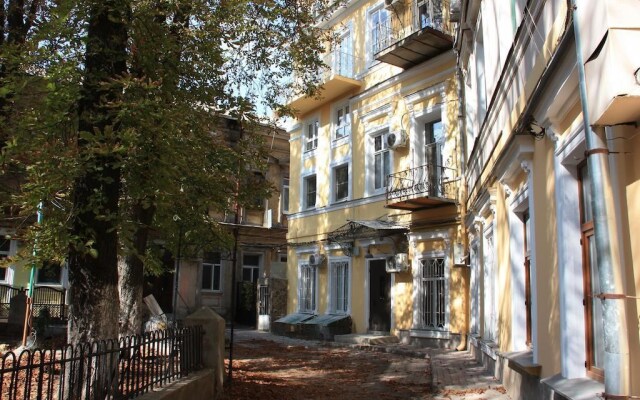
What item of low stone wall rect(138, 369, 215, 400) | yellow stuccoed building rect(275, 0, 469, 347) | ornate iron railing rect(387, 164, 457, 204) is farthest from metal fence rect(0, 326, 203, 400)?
yellow stuccoed building rect(275, 0, 469, 347)

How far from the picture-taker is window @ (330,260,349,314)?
18.8 m

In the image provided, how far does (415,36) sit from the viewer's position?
48.9 feet

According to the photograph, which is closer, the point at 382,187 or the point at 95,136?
the point at 95,136

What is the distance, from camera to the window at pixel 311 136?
21594mm

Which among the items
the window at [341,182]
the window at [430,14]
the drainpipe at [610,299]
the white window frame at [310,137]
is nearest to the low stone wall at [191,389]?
the drainpipe at [610,299]

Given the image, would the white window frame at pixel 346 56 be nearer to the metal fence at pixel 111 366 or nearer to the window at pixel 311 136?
the window at pixel 311 136

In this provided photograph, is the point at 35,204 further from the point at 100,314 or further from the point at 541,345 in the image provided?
the point at 541,345

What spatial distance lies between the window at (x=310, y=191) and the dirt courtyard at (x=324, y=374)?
7.20 meters

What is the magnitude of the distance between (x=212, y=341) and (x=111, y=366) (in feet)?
8.50

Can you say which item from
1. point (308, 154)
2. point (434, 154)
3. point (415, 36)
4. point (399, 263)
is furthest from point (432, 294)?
point (308, 154)

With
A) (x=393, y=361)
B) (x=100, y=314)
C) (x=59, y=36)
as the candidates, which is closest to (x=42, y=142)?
(x=59, y=36)

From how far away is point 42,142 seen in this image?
5465mm

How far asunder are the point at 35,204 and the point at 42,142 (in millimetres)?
700

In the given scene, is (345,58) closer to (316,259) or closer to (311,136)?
(311,136)
